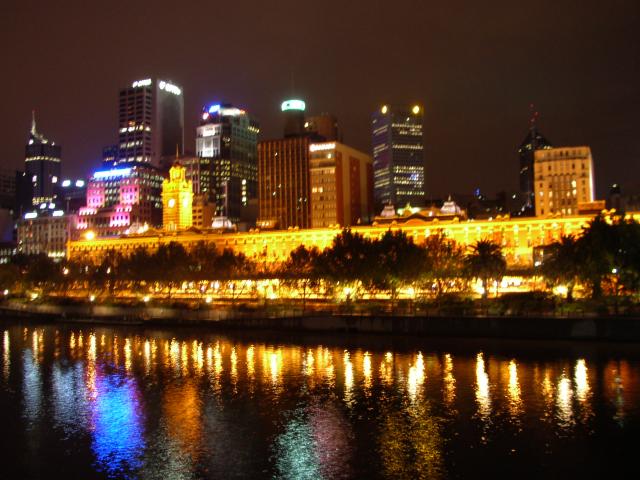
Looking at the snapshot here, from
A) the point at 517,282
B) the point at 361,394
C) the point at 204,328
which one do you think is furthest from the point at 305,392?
the point at 517,282

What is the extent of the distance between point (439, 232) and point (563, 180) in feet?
162

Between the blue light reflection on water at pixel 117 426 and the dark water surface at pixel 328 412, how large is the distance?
0.14 meters

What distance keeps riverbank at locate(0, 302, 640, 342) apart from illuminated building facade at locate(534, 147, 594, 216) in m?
111

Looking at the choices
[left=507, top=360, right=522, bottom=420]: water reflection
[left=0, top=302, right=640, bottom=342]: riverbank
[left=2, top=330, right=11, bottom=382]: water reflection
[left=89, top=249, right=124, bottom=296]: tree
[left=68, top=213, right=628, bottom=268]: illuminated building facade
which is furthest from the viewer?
[left=68, top=213, right=628, bottom=268]: illuminated building facade

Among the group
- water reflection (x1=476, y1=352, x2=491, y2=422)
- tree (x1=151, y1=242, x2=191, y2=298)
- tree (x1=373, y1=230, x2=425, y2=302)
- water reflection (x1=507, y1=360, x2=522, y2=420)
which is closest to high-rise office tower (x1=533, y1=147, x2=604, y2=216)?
tree (x1=373, y1=230, x2=425, y2=302)

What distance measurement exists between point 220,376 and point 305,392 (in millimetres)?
10277

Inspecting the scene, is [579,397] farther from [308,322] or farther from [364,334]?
[308,322]

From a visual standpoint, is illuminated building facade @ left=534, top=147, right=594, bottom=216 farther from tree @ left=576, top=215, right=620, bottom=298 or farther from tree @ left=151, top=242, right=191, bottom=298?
tree @ left=576, top=215, right=620, bottom=298

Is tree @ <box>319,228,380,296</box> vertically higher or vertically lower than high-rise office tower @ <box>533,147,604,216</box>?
lower

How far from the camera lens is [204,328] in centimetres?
9325

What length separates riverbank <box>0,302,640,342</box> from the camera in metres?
69.7

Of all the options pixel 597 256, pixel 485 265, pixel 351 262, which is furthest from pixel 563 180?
pixel 597 256

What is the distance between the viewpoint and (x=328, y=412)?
45062mm

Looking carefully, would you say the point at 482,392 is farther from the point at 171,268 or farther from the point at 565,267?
the point at 171,268
